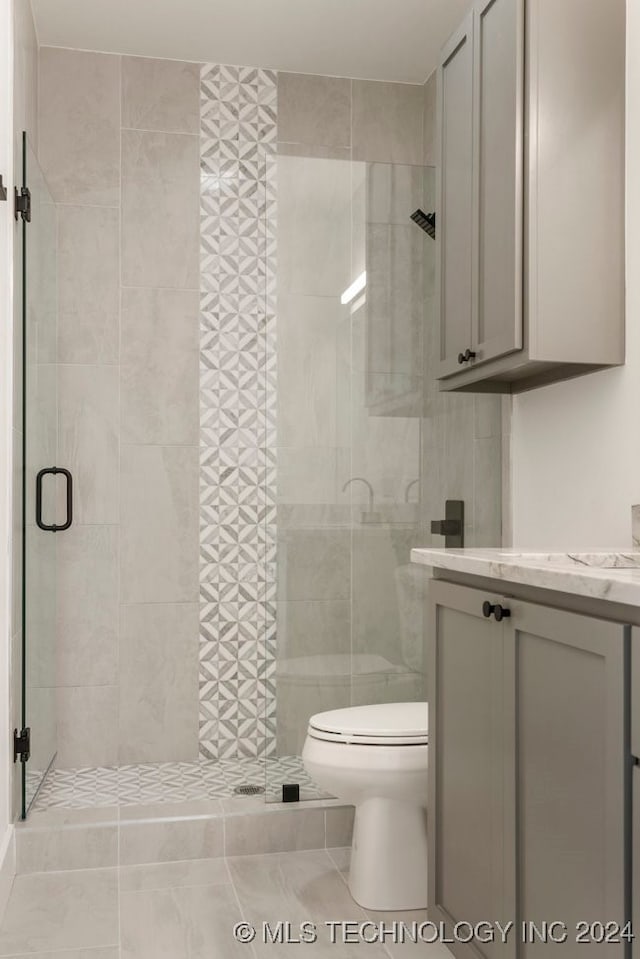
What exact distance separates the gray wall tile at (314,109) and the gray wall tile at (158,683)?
1.94 meters

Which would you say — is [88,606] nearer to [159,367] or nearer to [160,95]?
[159,367]

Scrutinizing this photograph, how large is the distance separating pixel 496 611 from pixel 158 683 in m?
1.99

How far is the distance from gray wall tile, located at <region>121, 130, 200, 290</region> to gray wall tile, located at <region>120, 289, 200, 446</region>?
78mm

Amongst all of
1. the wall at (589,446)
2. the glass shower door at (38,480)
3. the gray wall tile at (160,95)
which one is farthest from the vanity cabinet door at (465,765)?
the gray wall tile at (160,95)

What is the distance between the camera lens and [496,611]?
1.66m

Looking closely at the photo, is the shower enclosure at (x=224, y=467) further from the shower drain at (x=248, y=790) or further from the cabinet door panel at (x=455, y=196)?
the cabinet door panel at (x=455, y=196)

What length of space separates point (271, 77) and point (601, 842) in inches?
123

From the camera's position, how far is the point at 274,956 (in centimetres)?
206

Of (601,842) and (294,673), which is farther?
(294,673)

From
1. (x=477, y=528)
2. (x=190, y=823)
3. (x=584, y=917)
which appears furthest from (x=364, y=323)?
(x=584, y=917)

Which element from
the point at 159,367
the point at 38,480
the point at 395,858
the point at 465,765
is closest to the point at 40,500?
the point at 38,480

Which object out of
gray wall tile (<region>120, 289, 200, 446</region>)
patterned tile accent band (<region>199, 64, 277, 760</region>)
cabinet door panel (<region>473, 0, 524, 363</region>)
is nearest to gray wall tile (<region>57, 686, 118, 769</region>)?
patterned tile accent band (<region>199, 64, 277, 760</region>)

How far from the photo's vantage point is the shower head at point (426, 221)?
2729 millimetres

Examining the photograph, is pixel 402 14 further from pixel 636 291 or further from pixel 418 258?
pixel 636 291
